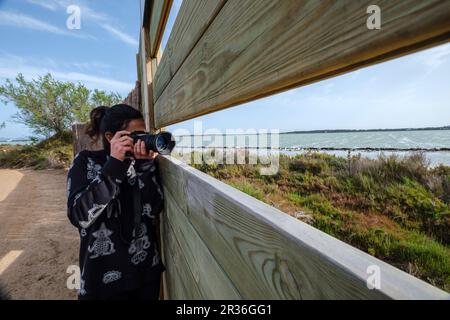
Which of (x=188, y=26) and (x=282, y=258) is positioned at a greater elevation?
(x=188, y=26)

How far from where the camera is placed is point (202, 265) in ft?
2.55

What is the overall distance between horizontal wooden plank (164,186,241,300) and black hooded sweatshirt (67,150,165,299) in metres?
0.42

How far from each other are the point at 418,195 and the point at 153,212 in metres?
2.13

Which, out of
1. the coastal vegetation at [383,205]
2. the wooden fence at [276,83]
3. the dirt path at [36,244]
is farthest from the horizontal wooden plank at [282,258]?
the dirt path at [36,244]

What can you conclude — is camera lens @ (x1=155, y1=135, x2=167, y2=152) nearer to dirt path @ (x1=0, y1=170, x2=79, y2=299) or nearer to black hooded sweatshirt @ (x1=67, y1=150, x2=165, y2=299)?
black hooded sweatshirt @ (x1=67, y1=150, x2=165, y2=299)

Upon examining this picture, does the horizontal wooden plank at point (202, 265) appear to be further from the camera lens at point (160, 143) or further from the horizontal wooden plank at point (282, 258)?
the camera lens at point (160, 143)

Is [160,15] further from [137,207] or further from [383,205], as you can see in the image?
[383,205]

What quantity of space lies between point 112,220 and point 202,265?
2.87 feet

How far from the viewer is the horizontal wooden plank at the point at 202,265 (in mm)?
613

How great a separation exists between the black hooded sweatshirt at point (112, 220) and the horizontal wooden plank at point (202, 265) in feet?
1.38

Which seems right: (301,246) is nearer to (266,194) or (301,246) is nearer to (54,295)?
(266,194)

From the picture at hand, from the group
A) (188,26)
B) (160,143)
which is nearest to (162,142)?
(160,143)
